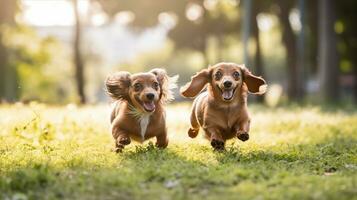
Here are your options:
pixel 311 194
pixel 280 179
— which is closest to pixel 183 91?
pixel 280 179

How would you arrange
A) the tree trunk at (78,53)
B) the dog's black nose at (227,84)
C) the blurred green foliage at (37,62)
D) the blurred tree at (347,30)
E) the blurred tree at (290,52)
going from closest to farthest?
the dog's black nose at (227,84)
the tree trunk at (78,53)
the blurred tree at (347,30)
the blurred tree at (290,52)
the blurred green foliage at (37,62)

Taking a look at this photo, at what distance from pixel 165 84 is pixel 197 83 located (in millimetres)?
559

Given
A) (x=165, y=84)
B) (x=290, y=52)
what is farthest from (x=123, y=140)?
(x=290, y=52)

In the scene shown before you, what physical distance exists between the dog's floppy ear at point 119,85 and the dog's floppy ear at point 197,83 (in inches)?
40.5

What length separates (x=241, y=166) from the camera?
337 inches

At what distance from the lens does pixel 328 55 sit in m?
31.4

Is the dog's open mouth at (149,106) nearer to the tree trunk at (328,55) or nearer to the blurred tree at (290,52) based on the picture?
the tree trunk at (328,55)

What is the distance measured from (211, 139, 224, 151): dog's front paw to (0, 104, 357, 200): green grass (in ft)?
0.52

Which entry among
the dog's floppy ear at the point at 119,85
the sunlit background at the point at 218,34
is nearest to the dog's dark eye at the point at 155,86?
the dog's floppy ear at the point at 119,85

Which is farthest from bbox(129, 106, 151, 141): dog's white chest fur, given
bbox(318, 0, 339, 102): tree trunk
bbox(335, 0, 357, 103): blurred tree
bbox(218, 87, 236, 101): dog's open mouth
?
bbox(335, 0, 357, 103): blurred tree

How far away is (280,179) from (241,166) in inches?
36.6

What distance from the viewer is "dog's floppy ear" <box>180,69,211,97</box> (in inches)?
411

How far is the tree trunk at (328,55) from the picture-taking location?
31.2 metres

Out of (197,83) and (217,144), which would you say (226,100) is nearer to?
(217,144)
